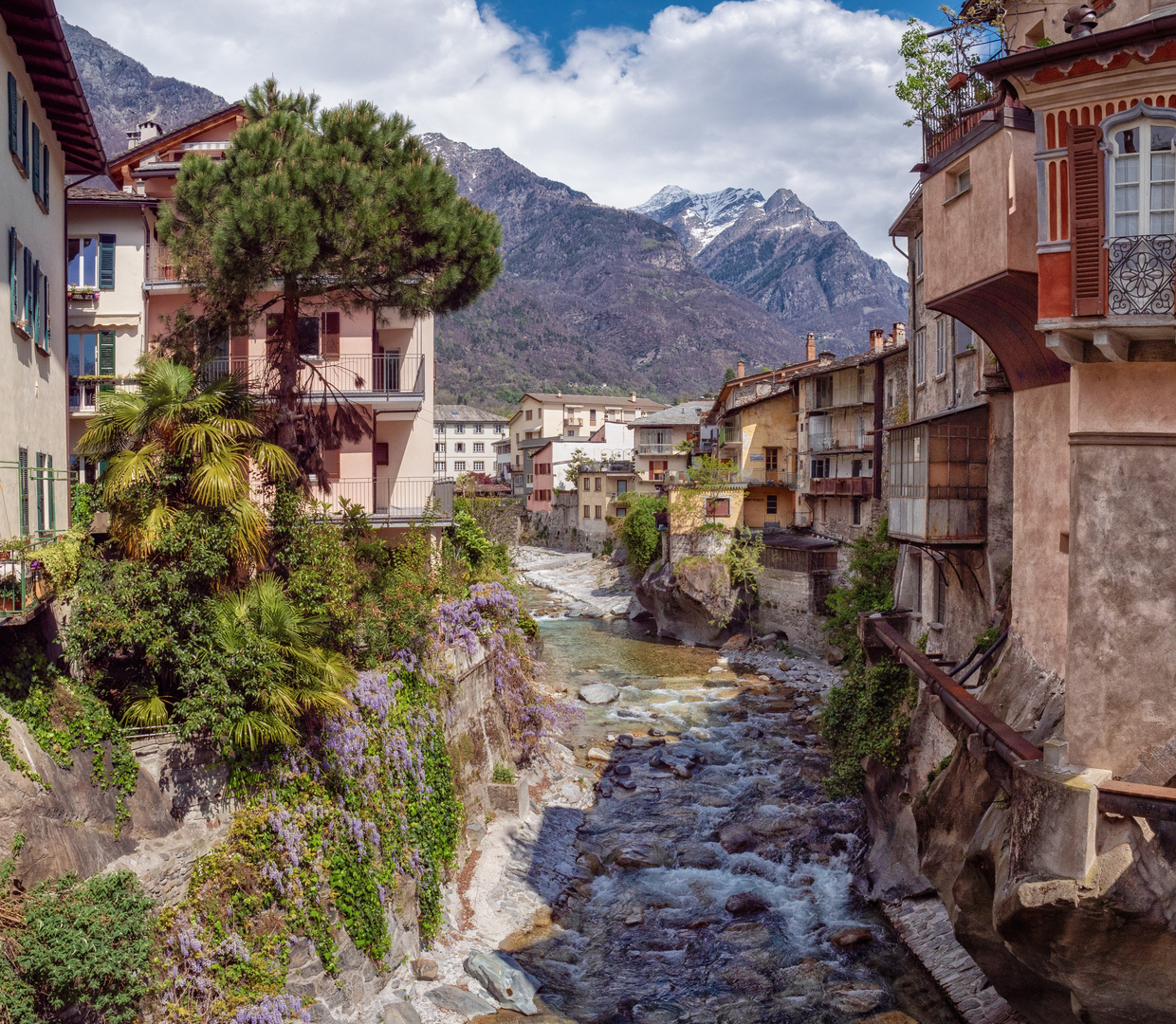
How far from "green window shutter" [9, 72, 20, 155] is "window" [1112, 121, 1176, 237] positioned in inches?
683

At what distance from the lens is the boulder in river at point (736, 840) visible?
22.5 metres

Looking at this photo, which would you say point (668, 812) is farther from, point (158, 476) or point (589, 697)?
point (158, 476)

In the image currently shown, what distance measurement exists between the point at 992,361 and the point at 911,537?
397cm

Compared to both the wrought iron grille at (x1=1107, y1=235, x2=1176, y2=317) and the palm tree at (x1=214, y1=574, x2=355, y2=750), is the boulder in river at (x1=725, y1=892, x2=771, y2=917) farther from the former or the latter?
the wrought iron grille at (x1=1107, y1=235, x2=1176, y2=317)

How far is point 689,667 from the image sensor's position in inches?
1702

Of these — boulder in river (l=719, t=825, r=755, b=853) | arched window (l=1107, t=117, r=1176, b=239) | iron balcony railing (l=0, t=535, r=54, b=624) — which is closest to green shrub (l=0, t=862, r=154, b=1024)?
iron balcony railing (l=0, t=535, r=54, b=624)

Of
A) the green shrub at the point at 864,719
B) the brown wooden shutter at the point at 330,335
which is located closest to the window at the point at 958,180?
the green shrub at the point at 864,719

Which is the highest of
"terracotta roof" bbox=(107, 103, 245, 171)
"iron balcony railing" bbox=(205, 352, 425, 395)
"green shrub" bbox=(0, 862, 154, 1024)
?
"terracotta roof" bbox=(107, 103, 245, 171)

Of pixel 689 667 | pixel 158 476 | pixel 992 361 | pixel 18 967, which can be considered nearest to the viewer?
pixel 18 967

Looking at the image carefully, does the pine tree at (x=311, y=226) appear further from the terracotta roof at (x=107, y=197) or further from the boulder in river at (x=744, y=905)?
the boulder in river at (x=744, y=905)

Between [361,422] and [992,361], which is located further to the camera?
[361,422]

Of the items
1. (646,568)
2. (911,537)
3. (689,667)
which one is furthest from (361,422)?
(646,568)

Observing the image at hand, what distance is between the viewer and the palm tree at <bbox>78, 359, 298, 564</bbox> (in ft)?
48.2

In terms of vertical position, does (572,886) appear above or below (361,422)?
below
